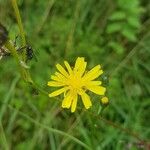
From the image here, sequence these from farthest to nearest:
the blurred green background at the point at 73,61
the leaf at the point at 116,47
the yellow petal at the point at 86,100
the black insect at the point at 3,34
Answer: the leaf at the point at 116,47
the blurred green background at the point at 73,61
the yellow petal at the point at 86,100
the black insect at the point at 3,34

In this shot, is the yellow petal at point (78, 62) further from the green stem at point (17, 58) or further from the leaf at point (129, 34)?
the leaf at point (129, 34)

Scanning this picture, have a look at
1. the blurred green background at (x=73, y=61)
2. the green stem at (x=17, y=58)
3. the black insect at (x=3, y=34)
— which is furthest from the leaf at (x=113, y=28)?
the black insect at (x=3, y=34)

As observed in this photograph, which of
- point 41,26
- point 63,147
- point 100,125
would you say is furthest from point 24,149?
point 41,26

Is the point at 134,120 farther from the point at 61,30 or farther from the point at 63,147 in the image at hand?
the point at 61,30

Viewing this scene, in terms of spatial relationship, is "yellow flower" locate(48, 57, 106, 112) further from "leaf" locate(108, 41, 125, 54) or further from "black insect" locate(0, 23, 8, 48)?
"leaf" locate(108, 41, 125, 54)

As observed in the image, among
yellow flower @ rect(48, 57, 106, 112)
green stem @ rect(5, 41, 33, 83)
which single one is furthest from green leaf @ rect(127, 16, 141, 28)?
green stem @ rect(5, 41, 33, 83)
